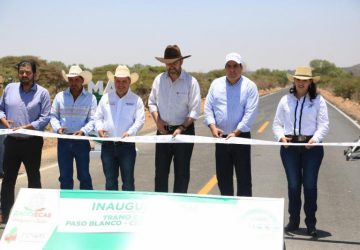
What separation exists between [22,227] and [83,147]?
1954 mm

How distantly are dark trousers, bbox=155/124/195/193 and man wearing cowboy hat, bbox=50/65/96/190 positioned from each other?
923 millimetres

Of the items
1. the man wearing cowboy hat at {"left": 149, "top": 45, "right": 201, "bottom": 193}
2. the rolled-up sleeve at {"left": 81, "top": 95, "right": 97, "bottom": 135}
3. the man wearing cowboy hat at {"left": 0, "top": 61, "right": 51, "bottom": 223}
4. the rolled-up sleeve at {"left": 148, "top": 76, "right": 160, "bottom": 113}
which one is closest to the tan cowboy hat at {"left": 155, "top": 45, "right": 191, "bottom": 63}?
the man wearing cowboy hat at {"left": 149, "top": 45, "right": 201, "bottom": 193}

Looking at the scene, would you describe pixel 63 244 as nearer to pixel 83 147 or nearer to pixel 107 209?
pixel 107 209

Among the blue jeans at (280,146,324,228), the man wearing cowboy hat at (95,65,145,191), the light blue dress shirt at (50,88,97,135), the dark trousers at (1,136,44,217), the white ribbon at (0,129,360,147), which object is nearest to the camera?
the white ribbon at (0,129,360,147)

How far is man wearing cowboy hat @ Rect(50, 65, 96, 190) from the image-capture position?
258 inches

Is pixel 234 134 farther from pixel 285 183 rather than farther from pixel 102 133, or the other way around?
pixel 285 183

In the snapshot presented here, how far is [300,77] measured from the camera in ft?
19.7

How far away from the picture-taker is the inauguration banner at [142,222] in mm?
4441

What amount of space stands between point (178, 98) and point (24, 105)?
1871 millimetres

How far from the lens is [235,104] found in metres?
6.14

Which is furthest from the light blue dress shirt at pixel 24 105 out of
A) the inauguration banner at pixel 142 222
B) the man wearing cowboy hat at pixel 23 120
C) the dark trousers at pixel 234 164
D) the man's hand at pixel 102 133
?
the dark trousers at pixel 234 164

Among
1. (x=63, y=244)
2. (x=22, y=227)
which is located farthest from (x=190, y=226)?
(x=22, y=227)

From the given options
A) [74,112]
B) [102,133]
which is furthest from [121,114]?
[74,112]

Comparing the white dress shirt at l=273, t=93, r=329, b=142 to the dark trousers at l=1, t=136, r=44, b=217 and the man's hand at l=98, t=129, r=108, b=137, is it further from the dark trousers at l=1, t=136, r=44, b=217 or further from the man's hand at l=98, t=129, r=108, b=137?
the dark trousers at l=1, t=136, r=44, b=217
